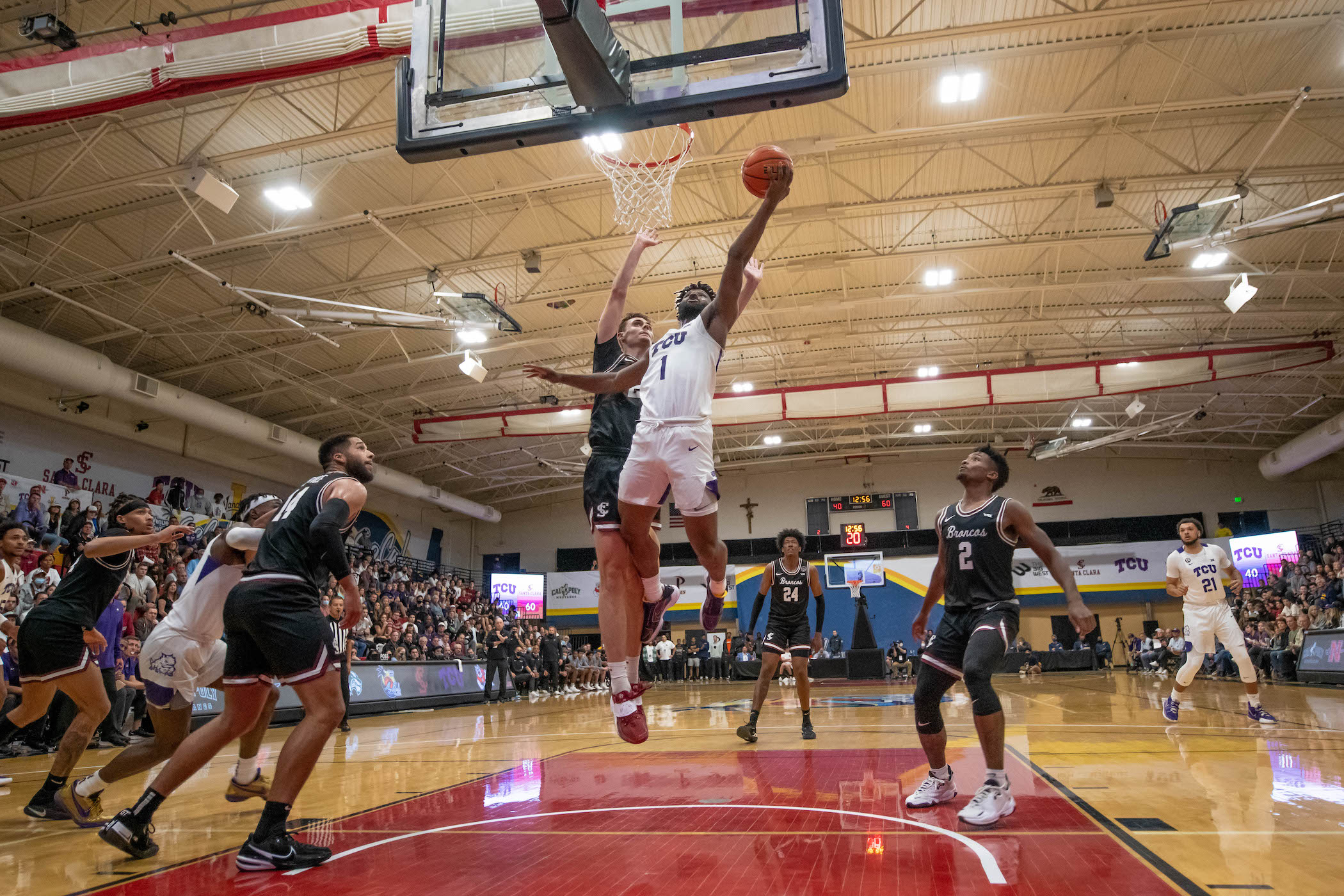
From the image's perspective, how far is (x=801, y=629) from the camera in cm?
867

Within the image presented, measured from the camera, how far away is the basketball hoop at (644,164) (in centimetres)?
1128

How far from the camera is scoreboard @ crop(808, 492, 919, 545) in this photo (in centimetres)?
3322

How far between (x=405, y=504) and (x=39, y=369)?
17.2m

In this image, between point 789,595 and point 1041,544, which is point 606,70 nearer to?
point 1041,544

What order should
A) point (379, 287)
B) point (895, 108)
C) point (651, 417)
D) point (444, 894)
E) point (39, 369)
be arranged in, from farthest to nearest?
1. point (379, 287)
2. point (39, 369)
3. point (895, 108)
4. point (651, 417)
5. point (444, 894)

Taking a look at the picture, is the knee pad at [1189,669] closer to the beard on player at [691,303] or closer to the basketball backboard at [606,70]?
the beard on player at [691,303]

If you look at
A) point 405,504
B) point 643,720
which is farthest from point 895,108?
point 405,504

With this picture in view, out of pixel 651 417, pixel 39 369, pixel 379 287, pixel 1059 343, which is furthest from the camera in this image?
pixel 1059 343

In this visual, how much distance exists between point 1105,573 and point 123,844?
31.1m

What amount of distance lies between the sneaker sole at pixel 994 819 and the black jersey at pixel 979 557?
3.40 feet

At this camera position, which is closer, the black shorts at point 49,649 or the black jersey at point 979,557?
the black jersey at point 979,557

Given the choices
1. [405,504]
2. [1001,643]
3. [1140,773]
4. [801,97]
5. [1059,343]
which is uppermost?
[1059,343]

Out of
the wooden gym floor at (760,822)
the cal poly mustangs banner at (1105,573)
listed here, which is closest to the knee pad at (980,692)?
the wooden gym floor at (760,822)

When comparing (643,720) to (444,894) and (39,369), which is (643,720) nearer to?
(444,894)
